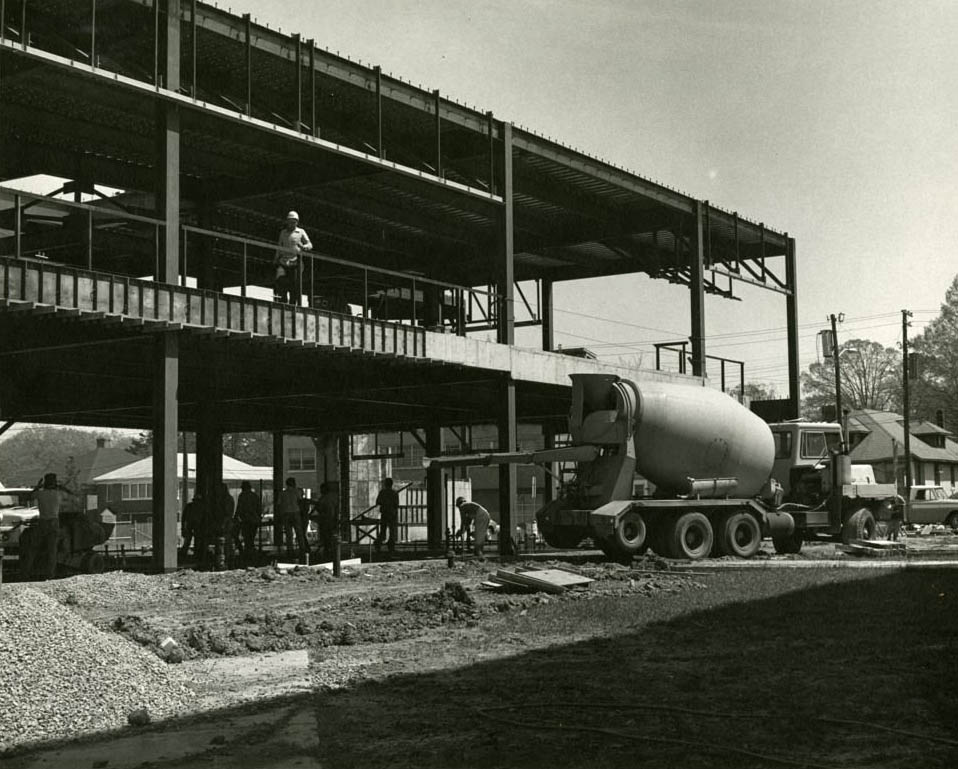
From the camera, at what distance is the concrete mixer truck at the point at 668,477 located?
22.7 meters

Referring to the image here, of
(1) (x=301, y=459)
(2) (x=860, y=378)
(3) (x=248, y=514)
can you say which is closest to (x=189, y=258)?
(3) (x=248, y=514)

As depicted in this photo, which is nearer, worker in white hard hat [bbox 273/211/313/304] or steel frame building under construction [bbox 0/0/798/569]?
steel frame building under construction [bbox 0/0/798/569]

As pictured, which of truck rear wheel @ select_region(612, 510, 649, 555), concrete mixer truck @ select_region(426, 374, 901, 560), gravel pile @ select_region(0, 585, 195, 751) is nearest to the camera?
gravel pile @ select_region(0, 585, 195, 751)

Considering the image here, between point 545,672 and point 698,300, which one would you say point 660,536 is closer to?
point 698,300

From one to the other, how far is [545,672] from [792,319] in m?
29.4

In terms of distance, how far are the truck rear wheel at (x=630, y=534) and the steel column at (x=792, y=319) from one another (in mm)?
16588

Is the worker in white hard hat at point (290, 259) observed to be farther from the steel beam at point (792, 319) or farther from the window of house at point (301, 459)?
the window of house at point (301, 459)

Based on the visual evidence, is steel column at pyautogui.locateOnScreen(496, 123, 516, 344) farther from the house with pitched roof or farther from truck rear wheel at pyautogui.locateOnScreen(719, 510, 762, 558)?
the house with pitched roof

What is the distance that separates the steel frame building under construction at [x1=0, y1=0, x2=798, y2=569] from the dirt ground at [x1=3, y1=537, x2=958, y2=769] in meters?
4.89

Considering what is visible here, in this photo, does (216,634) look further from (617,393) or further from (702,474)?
(702,474)

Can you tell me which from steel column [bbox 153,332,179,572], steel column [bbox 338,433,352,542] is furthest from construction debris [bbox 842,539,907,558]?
steel column [bbox 338,433,352,542]

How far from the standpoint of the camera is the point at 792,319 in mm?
37656

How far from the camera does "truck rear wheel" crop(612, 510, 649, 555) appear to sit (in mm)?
21984

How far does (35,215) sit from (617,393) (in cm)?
1219
